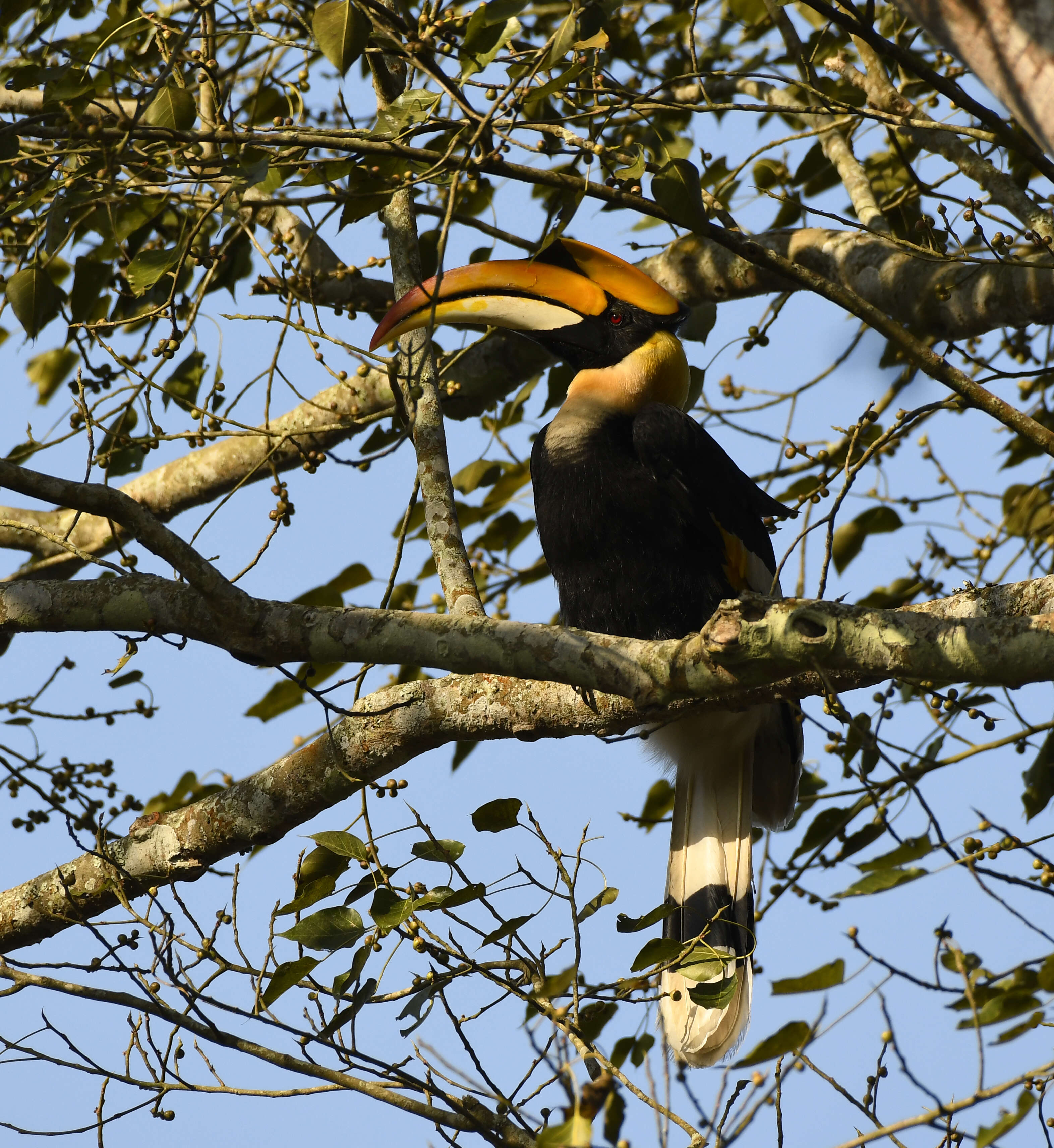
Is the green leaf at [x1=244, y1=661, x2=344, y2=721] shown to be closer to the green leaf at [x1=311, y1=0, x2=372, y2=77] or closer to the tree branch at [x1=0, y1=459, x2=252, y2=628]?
the tree branch at [x1=0, y1=459, x2=252, y2=628]

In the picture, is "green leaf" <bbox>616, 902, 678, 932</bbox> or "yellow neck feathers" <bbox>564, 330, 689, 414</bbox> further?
"yellow neck feathers" <bbox>564, 330, 689, 414</bbox>

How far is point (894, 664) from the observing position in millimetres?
1631

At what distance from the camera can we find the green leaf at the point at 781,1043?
1.43 metres

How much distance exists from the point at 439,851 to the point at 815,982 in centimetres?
61

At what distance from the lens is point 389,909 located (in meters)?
1.78

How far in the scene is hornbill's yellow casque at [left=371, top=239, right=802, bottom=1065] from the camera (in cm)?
262

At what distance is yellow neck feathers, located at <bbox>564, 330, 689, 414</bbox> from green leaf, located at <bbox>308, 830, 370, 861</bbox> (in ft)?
4.18

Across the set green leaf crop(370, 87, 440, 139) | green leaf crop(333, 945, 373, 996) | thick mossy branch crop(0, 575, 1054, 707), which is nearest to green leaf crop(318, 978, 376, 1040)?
green leaf crop(333, 945, 373, 996)

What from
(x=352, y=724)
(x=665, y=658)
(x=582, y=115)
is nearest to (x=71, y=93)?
(x=582, y=115)

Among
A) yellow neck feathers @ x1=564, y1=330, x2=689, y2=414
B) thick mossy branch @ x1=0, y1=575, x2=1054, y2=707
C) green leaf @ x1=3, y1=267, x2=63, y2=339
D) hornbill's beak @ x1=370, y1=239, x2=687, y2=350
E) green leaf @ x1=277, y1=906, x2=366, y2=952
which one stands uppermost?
hornbill's beak @ x1=370, y1=239, x2=687, y2=350

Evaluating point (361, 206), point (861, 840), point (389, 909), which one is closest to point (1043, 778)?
point (861, 840)

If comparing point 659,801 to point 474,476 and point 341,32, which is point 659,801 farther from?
point 341,32

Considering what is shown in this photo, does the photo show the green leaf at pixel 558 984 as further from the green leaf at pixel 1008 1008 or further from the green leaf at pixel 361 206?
the green leaf at pixel 361 206

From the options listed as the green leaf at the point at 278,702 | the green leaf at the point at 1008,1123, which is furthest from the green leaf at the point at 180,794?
the green leaf at the point at 1008,1123
